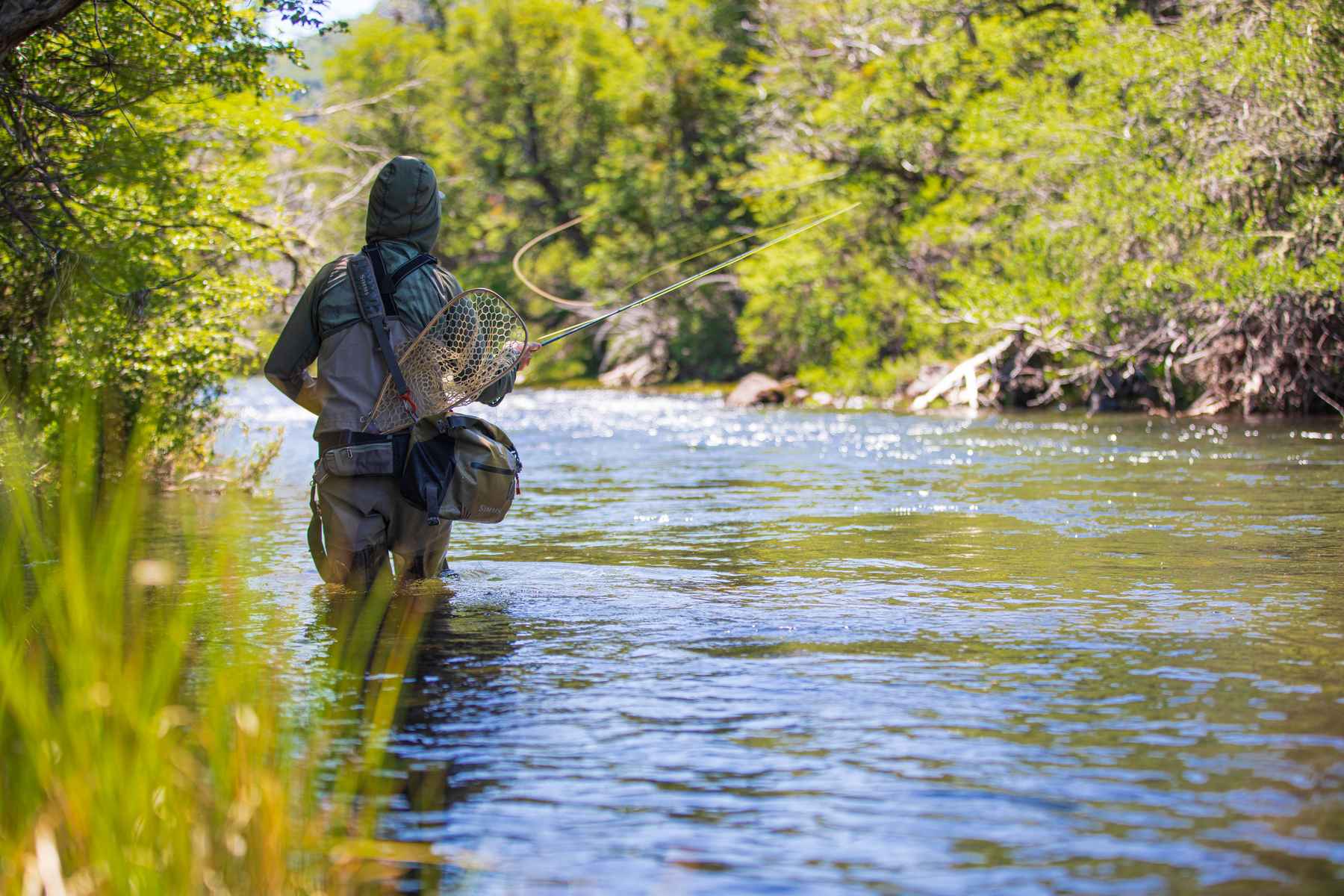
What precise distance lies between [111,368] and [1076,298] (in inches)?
544

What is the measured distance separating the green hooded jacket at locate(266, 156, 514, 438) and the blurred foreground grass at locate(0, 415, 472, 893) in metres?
0.87

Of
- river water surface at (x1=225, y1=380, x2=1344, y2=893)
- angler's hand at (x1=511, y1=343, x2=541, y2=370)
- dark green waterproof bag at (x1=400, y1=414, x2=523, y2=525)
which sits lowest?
river water surface at (x1=225, y1=380, x2=1344, y2=893)

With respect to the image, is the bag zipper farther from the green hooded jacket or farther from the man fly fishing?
the green hooded jacket

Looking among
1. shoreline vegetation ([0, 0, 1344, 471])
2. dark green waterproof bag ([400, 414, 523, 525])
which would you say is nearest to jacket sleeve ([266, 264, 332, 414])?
dark green waterproof bag ([400, 414, 523, 525])

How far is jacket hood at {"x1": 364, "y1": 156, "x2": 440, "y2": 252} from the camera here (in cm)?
636

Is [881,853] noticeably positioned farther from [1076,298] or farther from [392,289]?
[1076,298]

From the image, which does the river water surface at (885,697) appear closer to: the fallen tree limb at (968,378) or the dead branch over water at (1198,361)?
the dead branch over water at (1198,361)

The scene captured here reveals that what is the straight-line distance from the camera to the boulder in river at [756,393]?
30.6 meters

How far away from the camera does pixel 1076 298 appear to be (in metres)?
21.1

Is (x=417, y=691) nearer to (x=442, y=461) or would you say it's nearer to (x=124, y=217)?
(x=442, y=461)

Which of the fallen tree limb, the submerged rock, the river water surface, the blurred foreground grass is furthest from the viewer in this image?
the submerged rock

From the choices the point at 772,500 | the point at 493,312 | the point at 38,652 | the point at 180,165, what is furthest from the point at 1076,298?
the point at 38,652

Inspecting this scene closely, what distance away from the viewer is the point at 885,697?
4969 mm

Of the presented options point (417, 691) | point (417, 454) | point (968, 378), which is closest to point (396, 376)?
point (417, 454)
